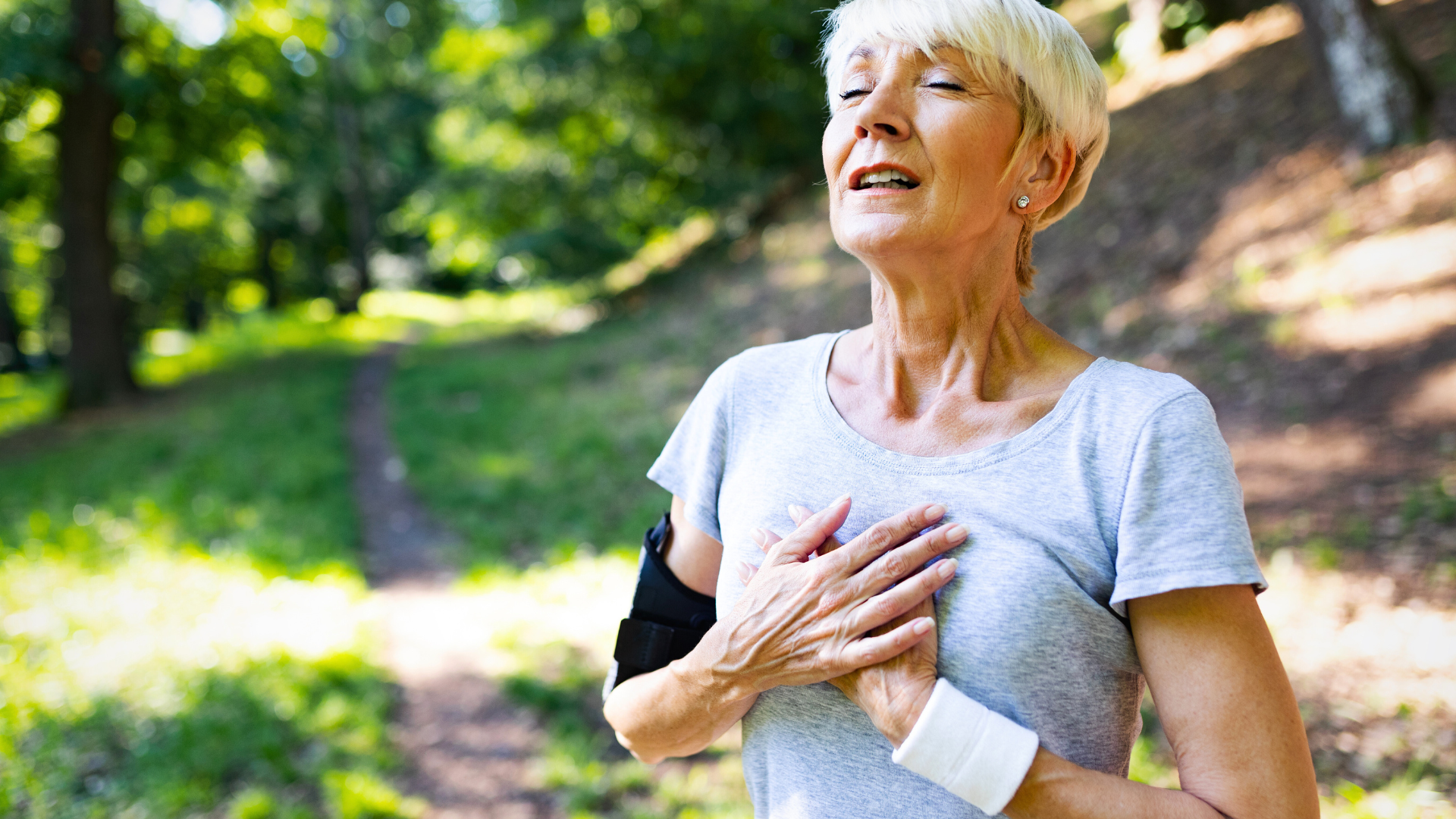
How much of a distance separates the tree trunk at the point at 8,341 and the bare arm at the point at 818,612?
27159 mm

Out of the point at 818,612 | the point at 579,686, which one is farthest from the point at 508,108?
the point at 818,612

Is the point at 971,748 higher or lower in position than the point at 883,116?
lower

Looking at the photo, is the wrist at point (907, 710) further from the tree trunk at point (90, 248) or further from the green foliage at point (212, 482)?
the tree trunk at point (90, 248)

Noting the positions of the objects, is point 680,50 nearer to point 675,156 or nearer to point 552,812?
point 675,156

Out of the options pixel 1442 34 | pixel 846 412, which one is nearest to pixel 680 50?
pixel 1442 34

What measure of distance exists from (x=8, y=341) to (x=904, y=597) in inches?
Answer: 1130

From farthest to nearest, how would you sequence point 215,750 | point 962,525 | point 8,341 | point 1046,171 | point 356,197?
point 356,197
point 8,341
point 215,750
point 1046,171
point 962,525

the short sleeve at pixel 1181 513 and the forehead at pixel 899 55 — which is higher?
the forehead at pixel 899 55

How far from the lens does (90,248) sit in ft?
42.6

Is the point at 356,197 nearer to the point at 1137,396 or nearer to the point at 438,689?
the point at 438,689

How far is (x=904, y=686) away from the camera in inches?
54.5

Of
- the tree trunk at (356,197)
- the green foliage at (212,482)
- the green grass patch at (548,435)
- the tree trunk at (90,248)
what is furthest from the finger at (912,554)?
the tree trunk at (356,197)

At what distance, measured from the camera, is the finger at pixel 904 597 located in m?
1.39

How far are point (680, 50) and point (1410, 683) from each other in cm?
1364
